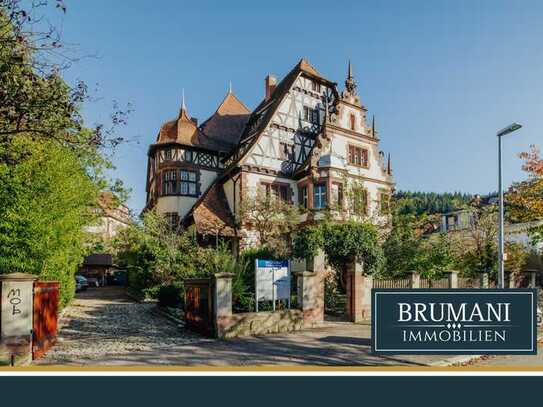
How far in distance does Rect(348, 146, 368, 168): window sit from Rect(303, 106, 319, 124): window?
294cm

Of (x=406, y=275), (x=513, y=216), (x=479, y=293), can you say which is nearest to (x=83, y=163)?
(x=406, y=275)

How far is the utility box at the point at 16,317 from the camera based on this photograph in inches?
366

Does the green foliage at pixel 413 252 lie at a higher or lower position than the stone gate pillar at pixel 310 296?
higher

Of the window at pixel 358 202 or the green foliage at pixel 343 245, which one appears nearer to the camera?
the green foliage at pixel 343 245

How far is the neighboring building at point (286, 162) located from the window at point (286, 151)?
0.06 meters

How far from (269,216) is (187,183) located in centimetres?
841

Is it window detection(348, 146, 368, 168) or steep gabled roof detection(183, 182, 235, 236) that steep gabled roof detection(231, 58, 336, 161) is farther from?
window detection(348, 146, 368, 168)

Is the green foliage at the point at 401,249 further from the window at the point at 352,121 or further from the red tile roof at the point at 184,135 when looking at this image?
the red tile roof at the point at 184,135

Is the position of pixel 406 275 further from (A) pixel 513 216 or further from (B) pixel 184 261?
(B) pixel 184 261

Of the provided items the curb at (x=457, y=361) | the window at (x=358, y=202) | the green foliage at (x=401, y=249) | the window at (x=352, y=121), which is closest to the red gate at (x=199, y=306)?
the curb at (x=457, y=361)

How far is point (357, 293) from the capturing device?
16.9 metres

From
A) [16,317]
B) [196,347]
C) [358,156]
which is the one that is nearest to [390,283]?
[196,347]

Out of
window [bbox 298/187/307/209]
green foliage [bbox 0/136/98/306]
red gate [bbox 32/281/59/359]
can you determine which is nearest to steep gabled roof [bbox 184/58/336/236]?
window [bbox 298/187/307/209]

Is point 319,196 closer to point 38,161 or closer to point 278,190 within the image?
point 278,190
